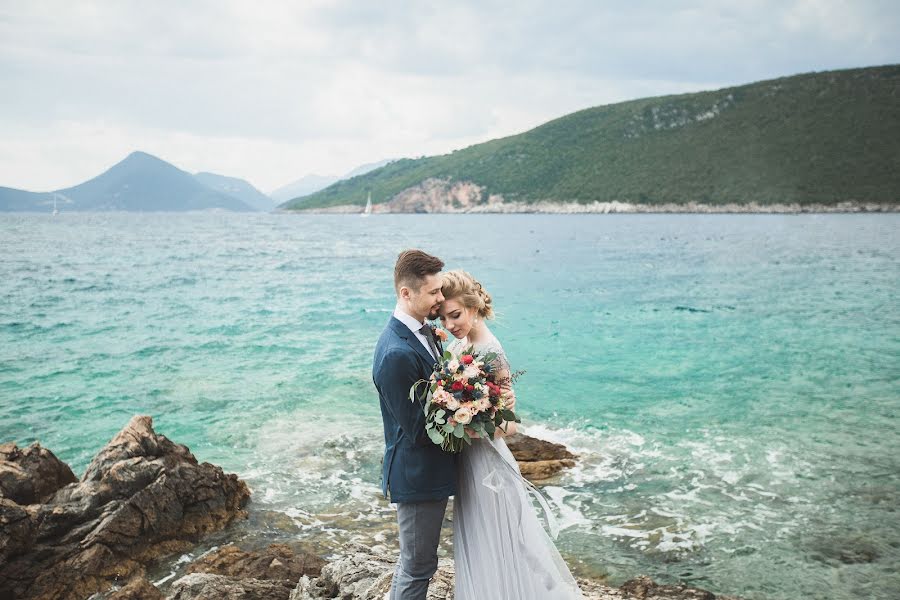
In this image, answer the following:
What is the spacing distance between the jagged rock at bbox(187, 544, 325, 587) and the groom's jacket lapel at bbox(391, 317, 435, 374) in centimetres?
334

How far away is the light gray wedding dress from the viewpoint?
4195mm

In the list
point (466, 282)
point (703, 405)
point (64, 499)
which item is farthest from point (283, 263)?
point (466, 282)

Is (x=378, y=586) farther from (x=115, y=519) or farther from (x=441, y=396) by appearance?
(x=115, y=519)

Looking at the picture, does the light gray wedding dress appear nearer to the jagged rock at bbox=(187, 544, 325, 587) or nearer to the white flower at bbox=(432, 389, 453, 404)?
the white flower at bbox=(432, 389, 453, 404)

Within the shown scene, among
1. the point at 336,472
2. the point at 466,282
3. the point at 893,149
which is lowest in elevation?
the point at 336,472

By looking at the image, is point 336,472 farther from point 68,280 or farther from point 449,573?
point 68,280

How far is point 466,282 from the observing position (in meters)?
4.39

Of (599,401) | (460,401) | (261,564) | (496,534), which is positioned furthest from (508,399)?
(599,401)

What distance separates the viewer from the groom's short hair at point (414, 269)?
3.99m

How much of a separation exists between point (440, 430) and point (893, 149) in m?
Answer: 142

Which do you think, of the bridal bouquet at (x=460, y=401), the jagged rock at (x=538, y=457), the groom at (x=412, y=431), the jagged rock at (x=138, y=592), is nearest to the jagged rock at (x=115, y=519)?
the jagged rock at (x=138, y=592)

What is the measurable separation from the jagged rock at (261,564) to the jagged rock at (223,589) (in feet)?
0.99

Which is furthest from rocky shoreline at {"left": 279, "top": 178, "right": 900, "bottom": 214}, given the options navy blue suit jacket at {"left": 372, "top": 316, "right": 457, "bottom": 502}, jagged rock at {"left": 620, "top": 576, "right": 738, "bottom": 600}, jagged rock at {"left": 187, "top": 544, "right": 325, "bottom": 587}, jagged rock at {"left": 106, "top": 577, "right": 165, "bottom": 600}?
jagged rock at {"left": 106, "top": 577, "right": 165, "bottom": 600}

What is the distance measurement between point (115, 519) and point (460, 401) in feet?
17.1
